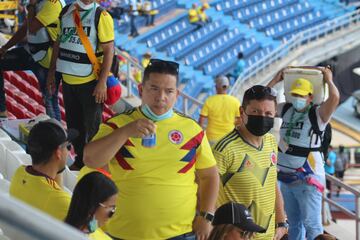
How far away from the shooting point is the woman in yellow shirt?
2.57m

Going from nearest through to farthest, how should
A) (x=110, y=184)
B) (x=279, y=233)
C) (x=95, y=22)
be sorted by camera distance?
(x=110, y=184) < (x=279, y=233) < (x=95, y=22)

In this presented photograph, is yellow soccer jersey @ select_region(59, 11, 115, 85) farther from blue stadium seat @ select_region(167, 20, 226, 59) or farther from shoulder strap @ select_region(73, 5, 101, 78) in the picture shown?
blue stadium seat @ select_region(167, 20, 226, 59)

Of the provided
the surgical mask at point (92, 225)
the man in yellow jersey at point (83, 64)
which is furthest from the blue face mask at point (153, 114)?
the man in yellow jersey at point (83, 64)

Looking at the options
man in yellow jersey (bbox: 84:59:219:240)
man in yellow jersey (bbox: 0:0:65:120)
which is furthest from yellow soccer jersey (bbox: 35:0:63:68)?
man in yellow jersey (bbox: 84:59:219:240)

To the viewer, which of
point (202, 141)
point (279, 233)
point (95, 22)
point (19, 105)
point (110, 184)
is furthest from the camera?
point (19, 105)

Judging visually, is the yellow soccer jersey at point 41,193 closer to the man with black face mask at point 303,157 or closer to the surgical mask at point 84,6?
the surgical mask at point 84,6

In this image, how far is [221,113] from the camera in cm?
706

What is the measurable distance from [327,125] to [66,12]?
5.60 feet

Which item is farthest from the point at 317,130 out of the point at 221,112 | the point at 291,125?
the point at 221,112

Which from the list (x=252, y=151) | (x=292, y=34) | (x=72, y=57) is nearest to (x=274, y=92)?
(x=252, y=151)

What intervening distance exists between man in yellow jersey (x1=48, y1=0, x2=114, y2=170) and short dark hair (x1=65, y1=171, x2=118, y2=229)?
86.8 inches

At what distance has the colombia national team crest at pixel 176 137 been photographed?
3174mm

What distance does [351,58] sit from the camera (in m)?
22.5

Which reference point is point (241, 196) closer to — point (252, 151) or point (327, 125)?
point (252, 151)
